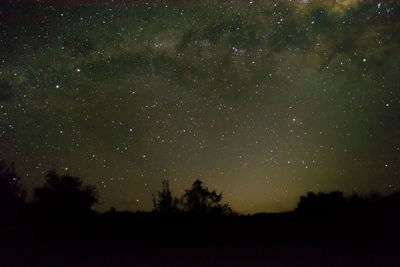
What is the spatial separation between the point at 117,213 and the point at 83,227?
406cm

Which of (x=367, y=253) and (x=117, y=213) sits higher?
(x=117, y=213)

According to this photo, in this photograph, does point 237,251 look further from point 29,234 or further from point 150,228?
point 29,234

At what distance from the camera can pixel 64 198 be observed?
32.5 meters

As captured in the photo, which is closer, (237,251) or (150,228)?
(237,251)

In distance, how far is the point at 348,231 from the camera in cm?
1983

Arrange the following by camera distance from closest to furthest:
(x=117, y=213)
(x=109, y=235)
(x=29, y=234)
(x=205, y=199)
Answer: (x=109, y=235) → (x=29, y=234) → (x=117, y=213) → (x=205, y=199)

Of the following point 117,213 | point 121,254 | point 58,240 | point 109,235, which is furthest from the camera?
point 117,213

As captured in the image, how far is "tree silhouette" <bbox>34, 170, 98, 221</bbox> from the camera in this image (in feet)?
103

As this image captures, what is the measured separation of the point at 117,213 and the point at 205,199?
9070 mm

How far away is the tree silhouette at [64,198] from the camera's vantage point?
103 ft

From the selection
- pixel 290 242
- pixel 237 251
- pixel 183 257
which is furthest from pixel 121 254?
pixel 290 242

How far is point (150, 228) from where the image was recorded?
75.2 ft

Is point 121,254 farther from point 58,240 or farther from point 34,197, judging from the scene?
point 34,197

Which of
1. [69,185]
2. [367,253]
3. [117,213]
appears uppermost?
[69,185]
